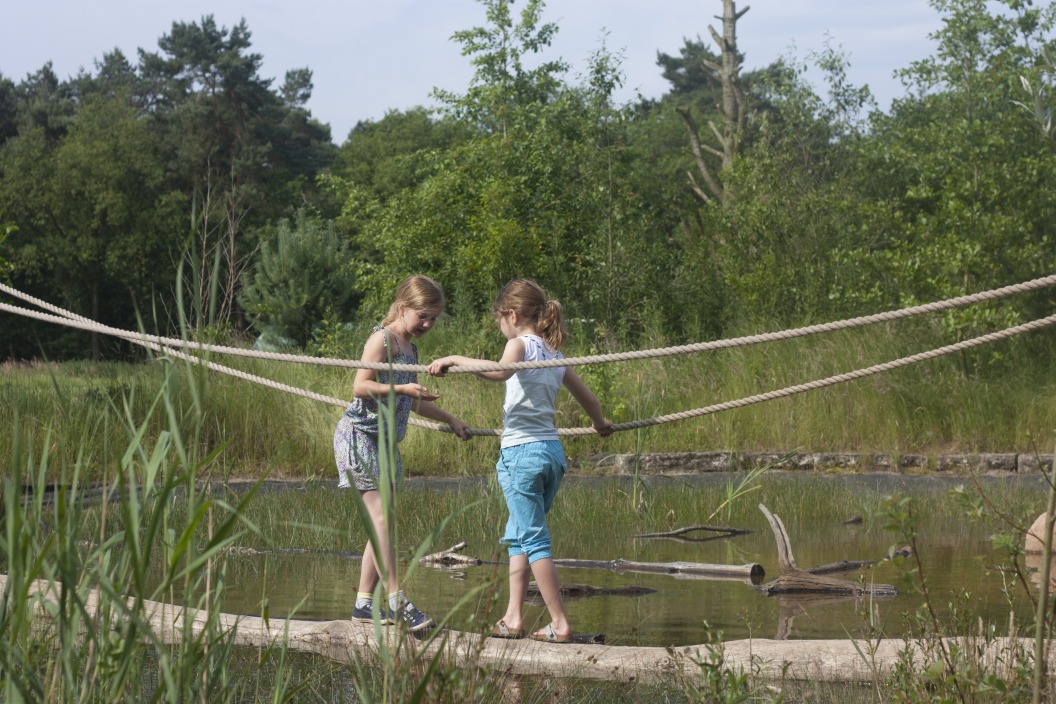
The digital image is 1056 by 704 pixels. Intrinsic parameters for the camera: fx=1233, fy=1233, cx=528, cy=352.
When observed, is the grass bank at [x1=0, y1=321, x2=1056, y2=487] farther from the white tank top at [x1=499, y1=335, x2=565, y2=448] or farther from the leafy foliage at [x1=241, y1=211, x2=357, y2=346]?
the leafy foliage at [x1=241, y1=211, x2=357, y2=346]

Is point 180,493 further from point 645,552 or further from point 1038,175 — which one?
point 1038,175

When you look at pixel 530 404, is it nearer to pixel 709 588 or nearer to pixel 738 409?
pixel 709 588

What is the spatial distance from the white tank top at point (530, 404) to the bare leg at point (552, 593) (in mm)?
540

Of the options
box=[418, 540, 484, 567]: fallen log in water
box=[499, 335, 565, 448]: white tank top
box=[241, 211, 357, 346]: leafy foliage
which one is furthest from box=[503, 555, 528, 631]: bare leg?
box=[241, 211, 357, 346]: leafy foliage

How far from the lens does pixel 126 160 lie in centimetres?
4628

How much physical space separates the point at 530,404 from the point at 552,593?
0.80 metres

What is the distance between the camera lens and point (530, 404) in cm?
516

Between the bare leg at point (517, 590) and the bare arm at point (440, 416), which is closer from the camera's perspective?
the bare leg at point (517, 590)

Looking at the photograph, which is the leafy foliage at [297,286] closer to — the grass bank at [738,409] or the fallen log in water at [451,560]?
the grass bank at [738,409]

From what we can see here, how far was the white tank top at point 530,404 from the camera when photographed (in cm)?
516

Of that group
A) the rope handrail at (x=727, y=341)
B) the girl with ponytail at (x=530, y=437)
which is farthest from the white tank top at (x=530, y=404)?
the rope handrail at (x=727, y=341)

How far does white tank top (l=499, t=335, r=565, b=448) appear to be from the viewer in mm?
5164

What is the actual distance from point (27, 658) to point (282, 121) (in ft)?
185

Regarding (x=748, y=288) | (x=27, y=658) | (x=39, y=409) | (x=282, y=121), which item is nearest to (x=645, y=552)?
(x=27, y=658)
